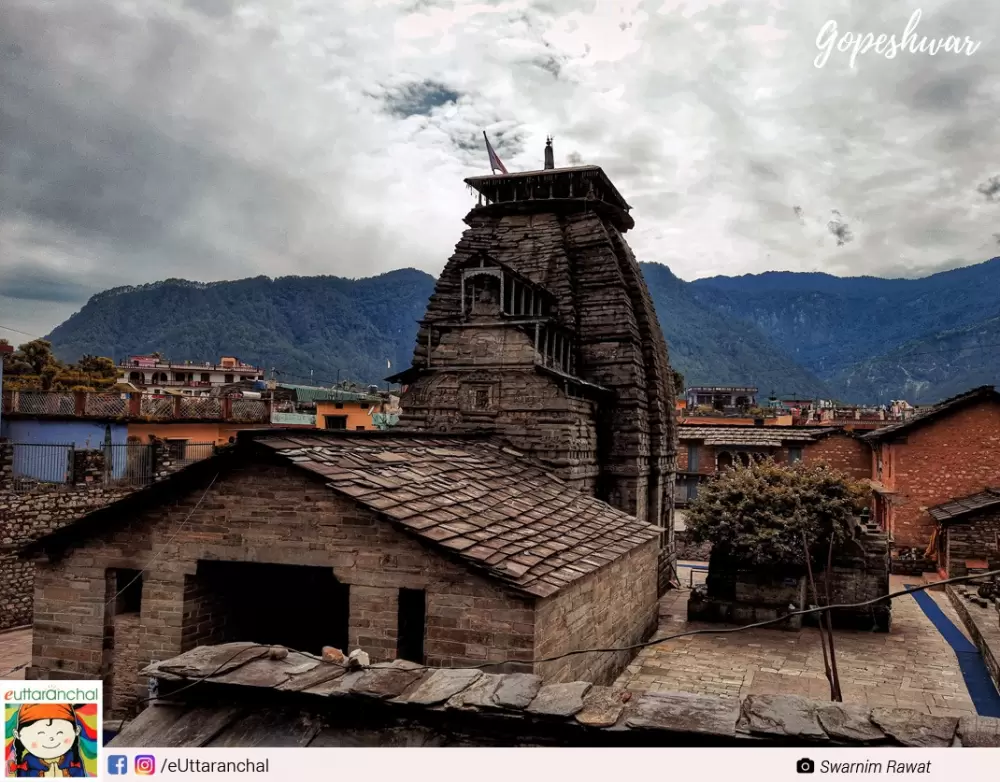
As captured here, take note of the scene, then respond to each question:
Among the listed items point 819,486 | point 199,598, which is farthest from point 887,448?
point 199,598

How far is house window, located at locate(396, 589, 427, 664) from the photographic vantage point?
9.30 m

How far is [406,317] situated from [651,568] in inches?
6272

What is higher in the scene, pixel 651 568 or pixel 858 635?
pixel 651 568

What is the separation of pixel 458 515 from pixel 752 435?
30496 mm

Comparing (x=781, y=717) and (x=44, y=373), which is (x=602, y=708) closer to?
(x=781, y=717)

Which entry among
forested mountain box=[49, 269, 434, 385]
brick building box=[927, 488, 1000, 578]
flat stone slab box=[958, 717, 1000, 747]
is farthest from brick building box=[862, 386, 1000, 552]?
→ forested mountain box=[49, 269, 434, 385]

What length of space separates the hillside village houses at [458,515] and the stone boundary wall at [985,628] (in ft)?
5.92

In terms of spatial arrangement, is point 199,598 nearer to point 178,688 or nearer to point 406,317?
point 178,688

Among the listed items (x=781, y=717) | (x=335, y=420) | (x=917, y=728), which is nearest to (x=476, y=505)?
(x=781, y=717)

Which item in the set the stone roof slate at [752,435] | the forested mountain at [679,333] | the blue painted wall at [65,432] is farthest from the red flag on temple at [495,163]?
the stone roof slate at [752,435]

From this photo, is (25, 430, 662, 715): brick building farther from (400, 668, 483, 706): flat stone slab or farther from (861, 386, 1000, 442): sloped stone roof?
(861, 386, 1000, 442): sloped stone roof

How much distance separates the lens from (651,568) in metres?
14.9

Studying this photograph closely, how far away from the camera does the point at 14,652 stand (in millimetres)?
17062
